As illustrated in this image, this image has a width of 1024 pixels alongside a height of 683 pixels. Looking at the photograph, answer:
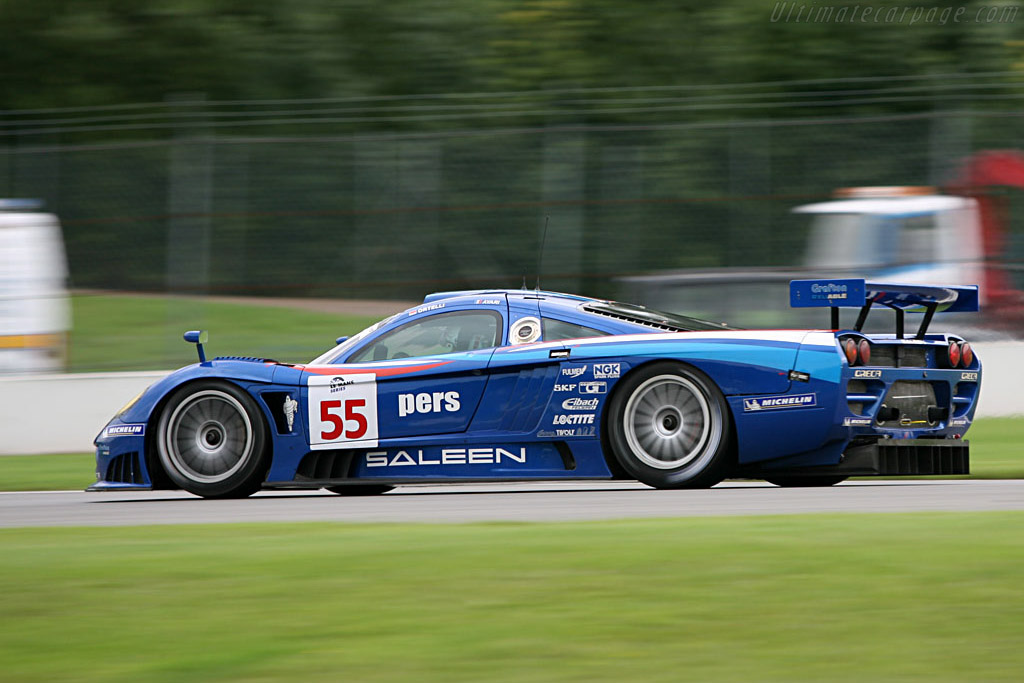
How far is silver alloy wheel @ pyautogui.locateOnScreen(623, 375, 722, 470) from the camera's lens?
7777 mm

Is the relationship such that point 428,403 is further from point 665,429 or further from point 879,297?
point 879,297

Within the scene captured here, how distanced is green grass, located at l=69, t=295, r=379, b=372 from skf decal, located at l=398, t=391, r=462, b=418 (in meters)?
5.06

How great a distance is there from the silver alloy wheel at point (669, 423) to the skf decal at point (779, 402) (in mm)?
224

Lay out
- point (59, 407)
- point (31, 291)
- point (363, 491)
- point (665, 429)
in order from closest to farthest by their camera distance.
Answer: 1. point (665, 429)
2. point (363, 491)
3. point (59, 407)
4. point (31, 291)

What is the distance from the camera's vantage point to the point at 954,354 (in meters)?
8.02

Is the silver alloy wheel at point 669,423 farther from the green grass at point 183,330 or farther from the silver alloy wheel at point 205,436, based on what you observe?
the green grass at point 183,330

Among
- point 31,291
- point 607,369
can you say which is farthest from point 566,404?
point 31,291

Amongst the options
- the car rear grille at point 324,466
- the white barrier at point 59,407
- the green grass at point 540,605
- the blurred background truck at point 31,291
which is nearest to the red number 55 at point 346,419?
the car rear grille at point 324,466

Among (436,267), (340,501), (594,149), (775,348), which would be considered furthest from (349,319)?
(775,348)

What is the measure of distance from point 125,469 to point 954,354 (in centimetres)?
473

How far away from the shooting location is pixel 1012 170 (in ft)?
42.7

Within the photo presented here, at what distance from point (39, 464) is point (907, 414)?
7.02 metres

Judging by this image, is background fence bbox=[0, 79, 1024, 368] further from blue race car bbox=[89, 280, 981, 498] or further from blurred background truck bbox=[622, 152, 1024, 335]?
blue race car bbox=[89, 280, 981, 498]

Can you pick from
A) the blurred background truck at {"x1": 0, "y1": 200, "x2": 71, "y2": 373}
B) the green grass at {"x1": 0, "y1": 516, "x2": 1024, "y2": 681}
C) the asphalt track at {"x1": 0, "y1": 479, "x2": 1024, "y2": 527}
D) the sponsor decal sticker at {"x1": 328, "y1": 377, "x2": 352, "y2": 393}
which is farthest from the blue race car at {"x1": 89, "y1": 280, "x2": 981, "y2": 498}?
the blurred background truck at {"x1": 0, "y1": 200, "x2": 71, "y2": 373}
